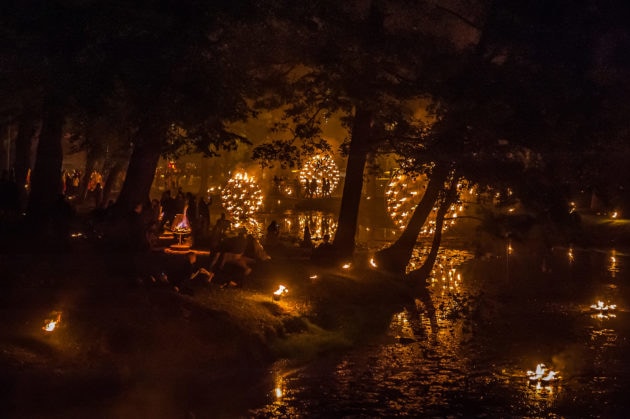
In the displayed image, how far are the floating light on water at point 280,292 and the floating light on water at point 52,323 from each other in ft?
18.8

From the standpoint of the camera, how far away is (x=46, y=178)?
885 inches

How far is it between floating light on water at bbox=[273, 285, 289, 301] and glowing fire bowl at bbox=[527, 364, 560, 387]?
6185mm

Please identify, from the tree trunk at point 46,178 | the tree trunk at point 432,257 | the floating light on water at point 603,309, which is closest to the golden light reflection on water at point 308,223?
the tree trunk at point 432,257

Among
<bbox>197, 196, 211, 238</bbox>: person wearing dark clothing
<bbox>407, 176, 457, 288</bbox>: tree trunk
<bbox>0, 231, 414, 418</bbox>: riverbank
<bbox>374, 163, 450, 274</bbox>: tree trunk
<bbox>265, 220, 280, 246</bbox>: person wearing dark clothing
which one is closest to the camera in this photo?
<bbox>0, 231, 414, 418</bbox>: riverbank

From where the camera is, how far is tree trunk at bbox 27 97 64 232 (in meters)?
21.6

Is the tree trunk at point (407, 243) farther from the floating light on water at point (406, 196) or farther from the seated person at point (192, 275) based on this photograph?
the floating light on water at point (406, 196)

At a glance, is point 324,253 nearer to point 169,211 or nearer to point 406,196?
point 169,211

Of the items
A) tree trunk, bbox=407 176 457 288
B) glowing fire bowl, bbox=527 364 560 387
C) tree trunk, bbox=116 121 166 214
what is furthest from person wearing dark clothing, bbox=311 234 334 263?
glowing fire bowl, bbox=527 364 560 387

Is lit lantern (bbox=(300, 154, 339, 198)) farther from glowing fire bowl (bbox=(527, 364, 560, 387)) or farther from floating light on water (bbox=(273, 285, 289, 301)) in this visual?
glowing fire bowl (bbox=(527, 364, 560, 387))

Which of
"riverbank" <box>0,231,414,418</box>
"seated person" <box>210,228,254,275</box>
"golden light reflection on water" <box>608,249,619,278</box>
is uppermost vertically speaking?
"golden light reflection on water" <box>608,249,619,278</box>

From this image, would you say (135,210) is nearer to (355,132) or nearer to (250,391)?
(355,132)

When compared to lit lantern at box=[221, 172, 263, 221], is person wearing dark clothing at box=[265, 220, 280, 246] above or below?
below

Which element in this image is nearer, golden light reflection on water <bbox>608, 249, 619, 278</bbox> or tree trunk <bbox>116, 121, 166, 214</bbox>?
tree trunk <bbox>116, 121, 166, 214</bbox>

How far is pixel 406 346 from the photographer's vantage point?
1670cm
